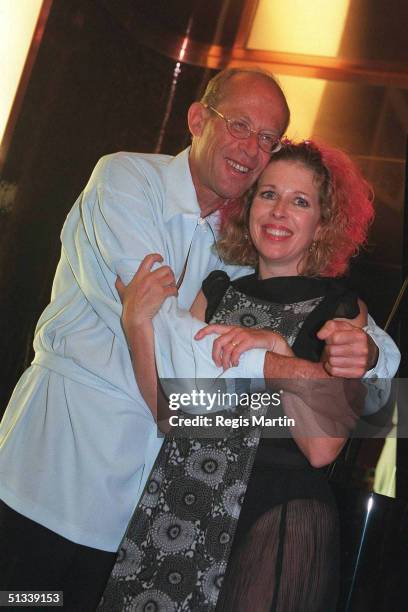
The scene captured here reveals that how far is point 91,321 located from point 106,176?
12.6 inches

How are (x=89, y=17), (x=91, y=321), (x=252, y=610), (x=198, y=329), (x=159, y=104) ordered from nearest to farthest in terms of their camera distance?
1. (x=252, y=610)
2. (x=198, y=329)
3. (x=91, y=321)
4. (x=89, y=17)
5. (x=159, y=104)

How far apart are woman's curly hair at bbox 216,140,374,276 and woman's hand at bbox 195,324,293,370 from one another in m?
0.33

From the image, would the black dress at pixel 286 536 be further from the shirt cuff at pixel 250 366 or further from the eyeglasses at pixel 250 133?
the eyeglasses at pixel 250 133

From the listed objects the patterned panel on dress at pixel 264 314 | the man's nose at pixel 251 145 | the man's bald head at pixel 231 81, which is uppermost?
the man's bald head at pixel 231 81

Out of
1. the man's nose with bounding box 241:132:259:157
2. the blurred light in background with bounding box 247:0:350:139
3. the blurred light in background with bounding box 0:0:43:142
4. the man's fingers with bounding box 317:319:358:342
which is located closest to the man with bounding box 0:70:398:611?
the man's nose with bounding box 241:132:259:157

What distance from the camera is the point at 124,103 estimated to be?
3.02 m

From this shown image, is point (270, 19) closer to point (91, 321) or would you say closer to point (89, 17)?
point (89, 17)

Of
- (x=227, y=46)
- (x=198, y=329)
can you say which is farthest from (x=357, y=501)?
(x=227, y=46)

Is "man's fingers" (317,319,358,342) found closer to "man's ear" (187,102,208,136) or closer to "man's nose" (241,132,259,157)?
"man's nose" (241,132,259,157)

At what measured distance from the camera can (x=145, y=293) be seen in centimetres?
143

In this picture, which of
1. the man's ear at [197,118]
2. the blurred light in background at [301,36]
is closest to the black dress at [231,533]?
the man's ear at [197,118]

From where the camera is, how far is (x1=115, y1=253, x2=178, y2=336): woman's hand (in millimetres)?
1423

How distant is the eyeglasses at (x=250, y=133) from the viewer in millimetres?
1697

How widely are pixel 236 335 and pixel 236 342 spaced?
0.06 feet
